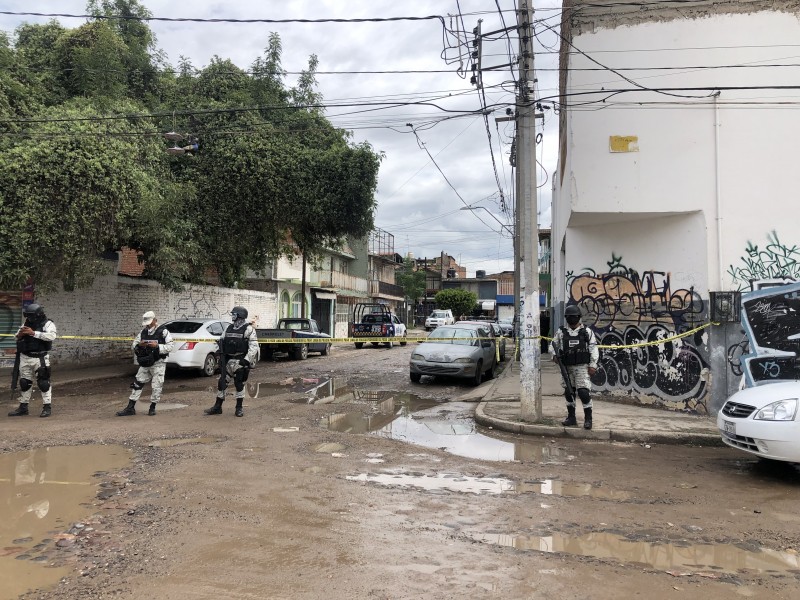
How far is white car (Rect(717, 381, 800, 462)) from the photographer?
5.96 metres

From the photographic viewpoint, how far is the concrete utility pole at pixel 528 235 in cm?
912

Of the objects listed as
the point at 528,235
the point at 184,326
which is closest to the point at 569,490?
the point at 528,235

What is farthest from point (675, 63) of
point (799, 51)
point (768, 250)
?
point (768, 250)

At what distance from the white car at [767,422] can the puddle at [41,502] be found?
648cm

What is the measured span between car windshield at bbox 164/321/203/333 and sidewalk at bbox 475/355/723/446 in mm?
7945

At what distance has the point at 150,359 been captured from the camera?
30.9 feet

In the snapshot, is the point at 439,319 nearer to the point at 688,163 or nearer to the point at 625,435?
the point at 688,163

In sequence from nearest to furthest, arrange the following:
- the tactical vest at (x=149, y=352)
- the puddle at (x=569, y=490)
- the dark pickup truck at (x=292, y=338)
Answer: the puddle at (x=569, y=490)
the tactical vest at (x=149, y=352)
the dark pickup truck at (x=292, y=338)

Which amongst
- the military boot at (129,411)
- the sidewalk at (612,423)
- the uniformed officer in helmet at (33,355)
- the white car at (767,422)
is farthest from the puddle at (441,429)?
the uniformed officer in helmet at (33,355)

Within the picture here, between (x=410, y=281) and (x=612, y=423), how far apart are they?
5223 cm

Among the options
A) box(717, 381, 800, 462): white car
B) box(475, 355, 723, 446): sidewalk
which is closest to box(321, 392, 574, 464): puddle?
box(475, 355, 723, 446): sidewalk

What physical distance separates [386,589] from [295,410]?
685cm

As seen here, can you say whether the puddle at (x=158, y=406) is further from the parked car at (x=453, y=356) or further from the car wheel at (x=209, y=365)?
the parked car at (x=453, y=356)

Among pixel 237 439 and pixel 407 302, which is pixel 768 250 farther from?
pixel 407 302
